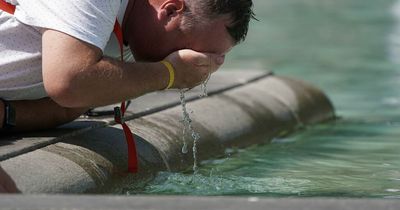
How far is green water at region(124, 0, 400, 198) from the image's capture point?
4.80 metres

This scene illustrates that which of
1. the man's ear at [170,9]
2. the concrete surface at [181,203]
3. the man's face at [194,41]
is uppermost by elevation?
the man's ear at [170,9]

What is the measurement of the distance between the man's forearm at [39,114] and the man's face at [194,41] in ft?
1.67

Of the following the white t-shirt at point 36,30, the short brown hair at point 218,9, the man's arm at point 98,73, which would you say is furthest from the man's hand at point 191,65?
the white t-shirt at point 36,30

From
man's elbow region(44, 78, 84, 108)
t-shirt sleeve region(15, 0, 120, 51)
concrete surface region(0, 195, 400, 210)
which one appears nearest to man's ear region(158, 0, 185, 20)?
t-shirt sleeve region(15, 0, 120, 51)

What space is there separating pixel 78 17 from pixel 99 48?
0.45 ft

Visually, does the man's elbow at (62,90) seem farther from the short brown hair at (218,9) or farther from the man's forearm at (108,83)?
the short brown hair at (218,9)

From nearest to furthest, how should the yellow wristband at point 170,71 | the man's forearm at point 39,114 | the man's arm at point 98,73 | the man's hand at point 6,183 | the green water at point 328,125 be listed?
the man's hand at point 6,183 → the man's arm at point 98,73 → the yellow wristband at point 170,71 → the man's forearm at point 39,114 → the green water at point 328,125

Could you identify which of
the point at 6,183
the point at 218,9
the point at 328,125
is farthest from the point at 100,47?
the point at 328,125

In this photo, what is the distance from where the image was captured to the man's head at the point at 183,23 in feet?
14.0

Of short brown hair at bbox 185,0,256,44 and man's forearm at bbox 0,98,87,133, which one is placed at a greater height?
short brown hair at bbox 185,0,256,44

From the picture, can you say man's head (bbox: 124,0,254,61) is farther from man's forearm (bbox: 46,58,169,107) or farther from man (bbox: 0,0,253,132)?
man's forearm (bbox: 46,58,169,107)

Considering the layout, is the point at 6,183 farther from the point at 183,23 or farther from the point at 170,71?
the point at 183,23

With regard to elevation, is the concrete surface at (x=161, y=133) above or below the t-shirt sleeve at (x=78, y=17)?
below

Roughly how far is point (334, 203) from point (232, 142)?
9.76 feet
